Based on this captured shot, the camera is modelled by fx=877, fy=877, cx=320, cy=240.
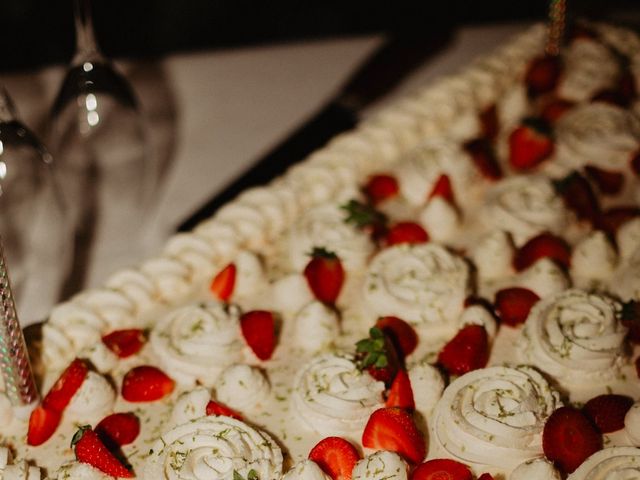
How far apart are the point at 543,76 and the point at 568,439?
6.14ft

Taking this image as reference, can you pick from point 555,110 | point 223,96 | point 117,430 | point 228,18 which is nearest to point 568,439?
point 117,430

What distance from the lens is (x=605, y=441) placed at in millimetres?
1987

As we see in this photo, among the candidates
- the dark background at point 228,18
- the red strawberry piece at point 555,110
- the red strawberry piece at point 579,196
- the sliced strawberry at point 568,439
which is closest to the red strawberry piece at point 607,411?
the sliced strawberry at point 568,439

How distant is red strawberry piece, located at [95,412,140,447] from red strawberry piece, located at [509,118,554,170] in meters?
1.63

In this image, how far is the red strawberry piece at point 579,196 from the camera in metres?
2.70

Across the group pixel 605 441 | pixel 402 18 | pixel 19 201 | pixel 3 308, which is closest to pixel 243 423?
pixel 3 308

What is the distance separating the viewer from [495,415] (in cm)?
195

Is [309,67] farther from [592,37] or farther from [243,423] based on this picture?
[243,423]

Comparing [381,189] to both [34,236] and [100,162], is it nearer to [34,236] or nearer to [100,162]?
[100,162]

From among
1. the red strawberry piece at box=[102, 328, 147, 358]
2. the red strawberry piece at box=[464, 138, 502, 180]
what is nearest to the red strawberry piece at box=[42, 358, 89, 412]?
the red strawberry piece at box=[102, 328, 147, 358]

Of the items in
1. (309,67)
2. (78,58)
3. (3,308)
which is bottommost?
(309,67)

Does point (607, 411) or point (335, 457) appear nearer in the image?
point (335, 457)

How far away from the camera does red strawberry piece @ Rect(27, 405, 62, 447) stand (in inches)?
79.4

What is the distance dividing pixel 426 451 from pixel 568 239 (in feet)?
3.20
